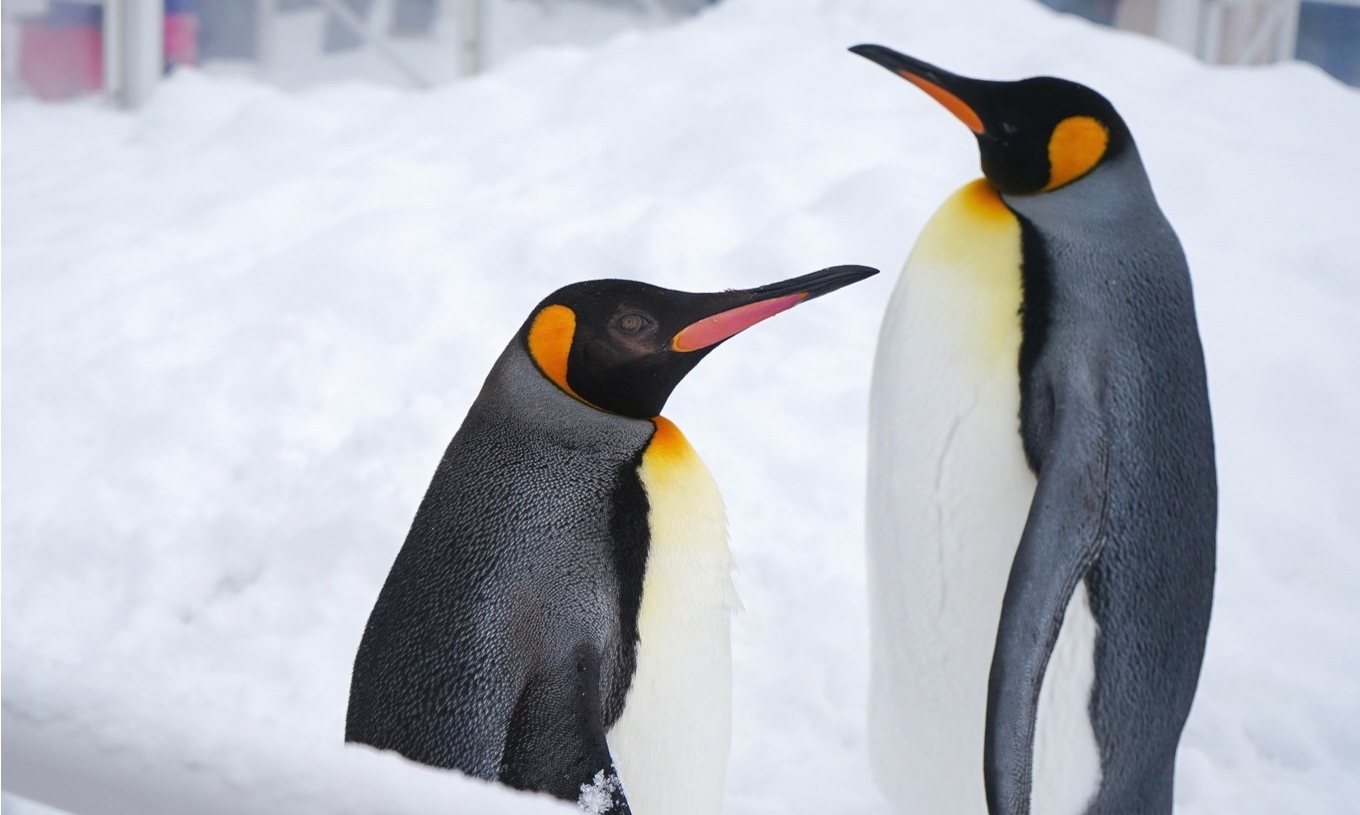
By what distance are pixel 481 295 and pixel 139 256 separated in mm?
935

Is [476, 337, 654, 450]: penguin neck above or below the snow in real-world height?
above

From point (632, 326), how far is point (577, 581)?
202 mm

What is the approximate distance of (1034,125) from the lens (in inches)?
48.4

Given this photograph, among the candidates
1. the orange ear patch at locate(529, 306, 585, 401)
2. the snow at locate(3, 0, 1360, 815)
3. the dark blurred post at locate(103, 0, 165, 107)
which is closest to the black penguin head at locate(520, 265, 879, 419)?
the orange ear patch at locate(529, 306, 585, 401)

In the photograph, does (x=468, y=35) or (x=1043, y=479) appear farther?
(x=468, y=35)

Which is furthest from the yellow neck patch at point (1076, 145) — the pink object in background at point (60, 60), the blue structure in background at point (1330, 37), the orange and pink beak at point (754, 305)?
the pink object in background at point (60, 60)

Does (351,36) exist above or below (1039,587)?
below

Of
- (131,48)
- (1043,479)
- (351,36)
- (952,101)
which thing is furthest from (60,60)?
(1043,479)

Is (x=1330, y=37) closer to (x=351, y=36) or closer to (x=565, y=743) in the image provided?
(x=351, y=36)

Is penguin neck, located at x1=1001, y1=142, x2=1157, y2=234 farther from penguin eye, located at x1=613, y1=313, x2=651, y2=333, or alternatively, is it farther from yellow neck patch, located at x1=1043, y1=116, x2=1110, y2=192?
penguin eye, located at x1=613, y1=313, x2=651, y2=333

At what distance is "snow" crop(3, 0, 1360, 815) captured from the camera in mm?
1657

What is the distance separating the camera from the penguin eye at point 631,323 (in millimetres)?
966

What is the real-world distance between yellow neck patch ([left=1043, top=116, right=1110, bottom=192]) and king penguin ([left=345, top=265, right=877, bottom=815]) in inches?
14.8

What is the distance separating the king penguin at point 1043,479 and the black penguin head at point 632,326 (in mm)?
293
